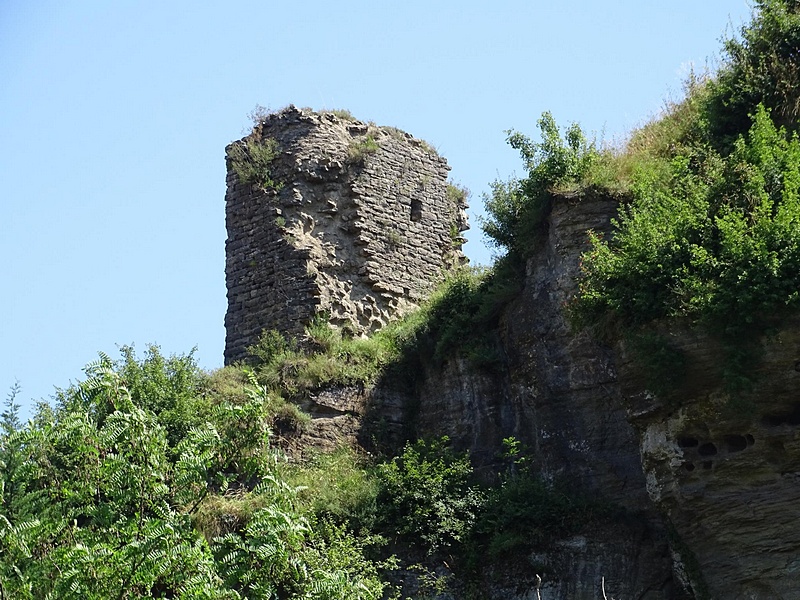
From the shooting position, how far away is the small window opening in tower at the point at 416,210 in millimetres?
22625

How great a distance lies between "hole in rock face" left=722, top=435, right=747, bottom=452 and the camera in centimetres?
1420

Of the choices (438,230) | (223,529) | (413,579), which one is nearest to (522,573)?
(413,579)

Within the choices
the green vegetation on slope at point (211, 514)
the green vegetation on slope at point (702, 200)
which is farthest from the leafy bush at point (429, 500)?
the green vegetation on slope at point (702, 200)

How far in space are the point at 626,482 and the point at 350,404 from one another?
4.53 meters

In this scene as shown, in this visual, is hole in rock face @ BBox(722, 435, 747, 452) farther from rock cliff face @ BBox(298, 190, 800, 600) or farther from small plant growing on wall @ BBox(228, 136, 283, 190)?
small plant growing on wall @ BBox(228, 136, 283, 190)

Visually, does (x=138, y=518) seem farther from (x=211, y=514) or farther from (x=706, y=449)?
(x=706, y=449)

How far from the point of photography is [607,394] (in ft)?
55.6

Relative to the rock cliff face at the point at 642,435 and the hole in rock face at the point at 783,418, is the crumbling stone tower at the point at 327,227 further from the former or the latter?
the hole in rock face at the point at 783,418

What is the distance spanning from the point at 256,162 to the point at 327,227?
1601 millimetres

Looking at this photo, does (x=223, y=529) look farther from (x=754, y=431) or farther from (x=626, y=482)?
(x=754, y=431)

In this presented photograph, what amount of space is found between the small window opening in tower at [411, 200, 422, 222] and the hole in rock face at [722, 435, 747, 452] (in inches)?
364

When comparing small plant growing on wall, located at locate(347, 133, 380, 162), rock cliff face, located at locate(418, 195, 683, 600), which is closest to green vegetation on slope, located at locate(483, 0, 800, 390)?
rock cliff face, located at locate(418, 195, 683, 600)

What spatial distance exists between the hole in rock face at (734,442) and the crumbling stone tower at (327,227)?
25.9 feet

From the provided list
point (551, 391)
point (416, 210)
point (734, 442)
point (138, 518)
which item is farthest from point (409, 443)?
point (138, 518)
